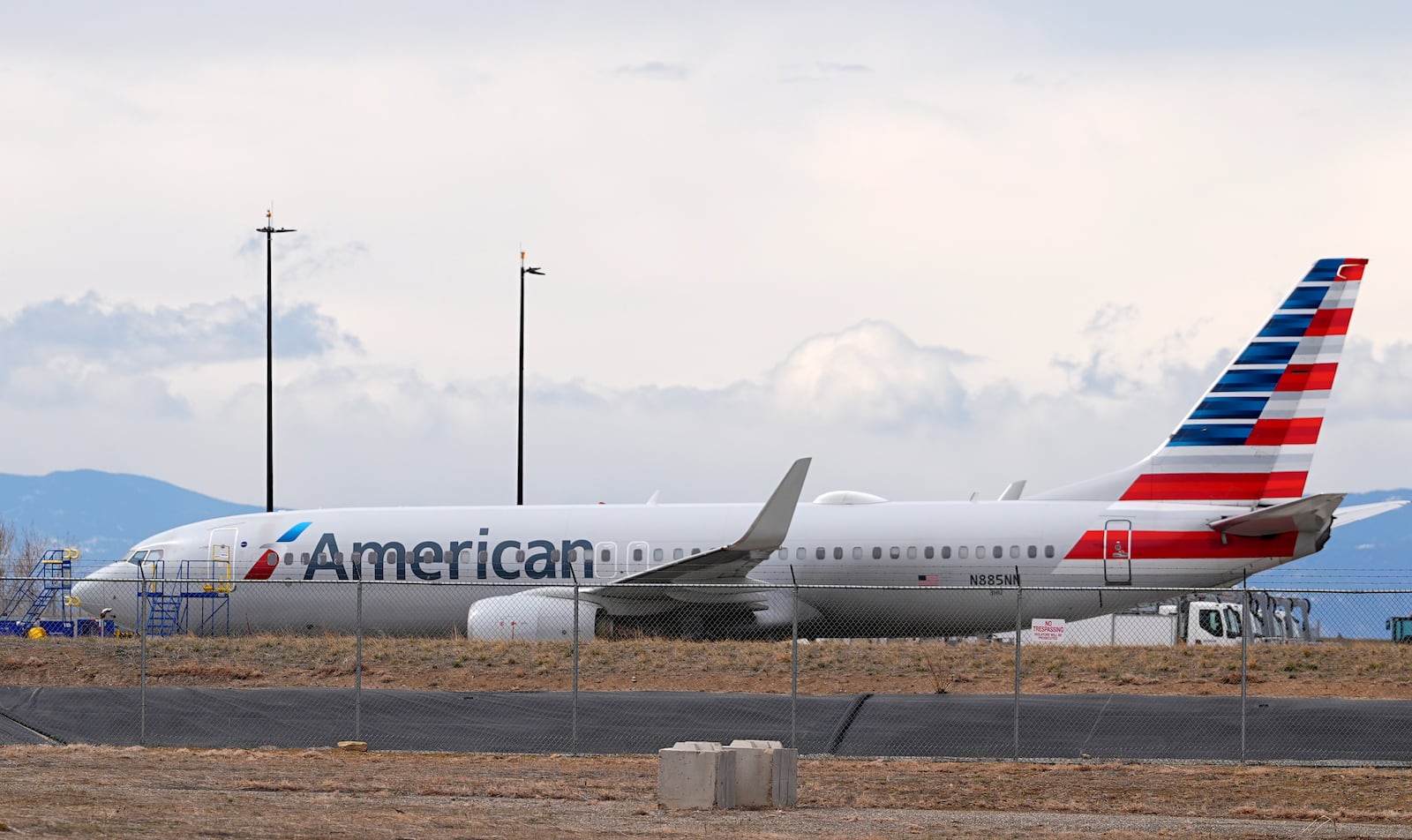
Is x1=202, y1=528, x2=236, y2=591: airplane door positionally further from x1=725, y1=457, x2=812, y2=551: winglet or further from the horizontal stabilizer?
the horizontal stabilizer

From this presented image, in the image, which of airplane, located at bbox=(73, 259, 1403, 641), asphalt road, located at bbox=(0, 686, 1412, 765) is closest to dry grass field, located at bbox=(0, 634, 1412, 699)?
airplane, located at bbox=(73, 259, 1403, 641)

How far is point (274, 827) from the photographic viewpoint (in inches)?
493

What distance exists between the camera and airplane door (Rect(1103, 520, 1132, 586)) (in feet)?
99.9

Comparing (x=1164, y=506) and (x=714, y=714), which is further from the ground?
(x=1164, y=506)

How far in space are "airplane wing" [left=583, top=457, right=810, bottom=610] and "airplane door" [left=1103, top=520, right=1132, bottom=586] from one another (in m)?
5.51

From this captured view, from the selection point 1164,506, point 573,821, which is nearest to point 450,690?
point 573,821

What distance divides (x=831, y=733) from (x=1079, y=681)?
6576 mm

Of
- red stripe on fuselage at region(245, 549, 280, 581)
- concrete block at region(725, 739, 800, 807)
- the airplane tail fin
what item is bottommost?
concrete block at region(725, 739, 800, 807)

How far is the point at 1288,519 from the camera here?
29438 mm

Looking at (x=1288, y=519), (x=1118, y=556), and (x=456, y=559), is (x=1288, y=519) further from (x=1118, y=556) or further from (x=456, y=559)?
(x=456, y=559)

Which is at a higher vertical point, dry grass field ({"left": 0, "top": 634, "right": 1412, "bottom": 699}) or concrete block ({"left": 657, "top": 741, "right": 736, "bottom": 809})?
concrete block ({"left": 657, "top": 741, "right": 736, "bottom": 809})

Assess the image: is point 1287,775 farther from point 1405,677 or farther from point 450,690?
point 450,690

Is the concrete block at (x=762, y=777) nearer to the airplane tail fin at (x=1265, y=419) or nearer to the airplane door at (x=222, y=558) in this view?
the airplane tail fin at (x=1265, y=419)

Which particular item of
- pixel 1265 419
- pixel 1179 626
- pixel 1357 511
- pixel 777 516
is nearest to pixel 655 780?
pixel 777 516
